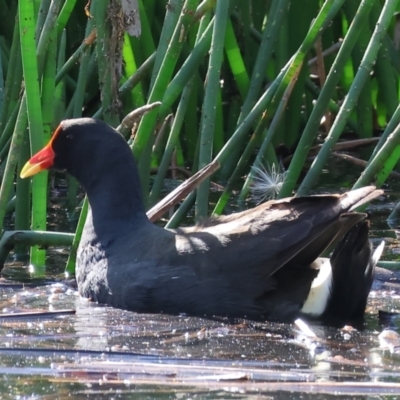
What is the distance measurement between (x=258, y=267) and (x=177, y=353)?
0.71m

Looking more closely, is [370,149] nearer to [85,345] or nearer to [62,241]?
[62,241]

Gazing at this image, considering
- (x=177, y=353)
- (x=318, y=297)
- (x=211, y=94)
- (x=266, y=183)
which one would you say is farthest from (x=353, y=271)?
(x=266, y=183)

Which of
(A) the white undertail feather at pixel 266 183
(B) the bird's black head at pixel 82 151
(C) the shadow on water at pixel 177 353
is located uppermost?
(B) the bird's black head at pixel 82 151

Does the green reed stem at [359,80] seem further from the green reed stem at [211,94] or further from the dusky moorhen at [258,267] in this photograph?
the dusky moorhen at [258,267]

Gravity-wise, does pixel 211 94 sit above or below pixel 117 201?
above

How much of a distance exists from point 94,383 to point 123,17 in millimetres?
2092

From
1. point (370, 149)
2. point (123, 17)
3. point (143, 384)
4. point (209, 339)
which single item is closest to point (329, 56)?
point (370, 149)

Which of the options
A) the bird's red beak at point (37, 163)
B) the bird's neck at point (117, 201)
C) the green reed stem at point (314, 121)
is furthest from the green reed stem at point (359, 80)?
the bird's red beak at point (37, 163)

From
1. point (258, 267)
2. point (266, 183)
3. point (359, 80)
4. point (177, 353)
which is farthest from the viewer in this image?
point (266, 183)

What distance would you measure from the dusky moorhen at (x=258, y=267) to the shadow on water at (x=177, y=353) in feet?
0.29

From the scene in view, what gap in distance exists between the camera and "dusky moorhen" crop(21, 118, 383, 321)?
161 inches

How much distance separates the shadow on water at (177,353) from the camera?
3.04 m

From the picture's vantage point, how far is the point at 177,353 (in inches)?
140

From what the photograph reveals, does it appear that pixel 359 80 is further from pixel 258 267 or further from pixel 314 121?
pixel 258 267
